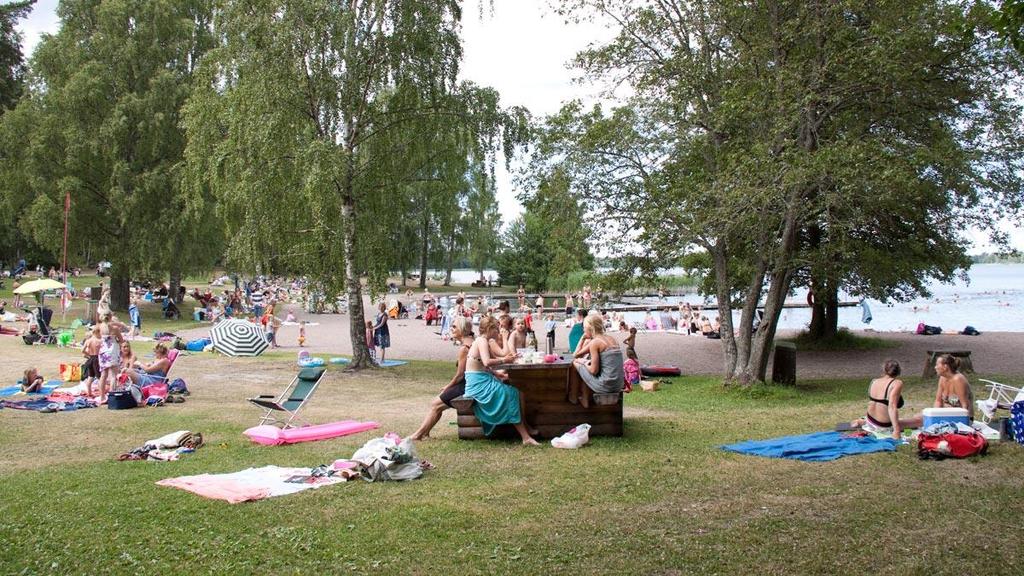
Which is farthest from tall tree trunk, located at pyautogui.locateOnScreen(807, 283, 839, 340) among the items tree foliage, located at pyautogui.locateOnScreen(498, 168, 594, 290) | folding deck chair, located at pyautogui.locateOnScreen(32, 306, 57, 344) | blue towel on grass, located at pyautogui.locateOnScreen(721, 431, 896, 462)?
folding deck chair, located at pyautogui.locateOnScreen(32, 306, 57, 344)

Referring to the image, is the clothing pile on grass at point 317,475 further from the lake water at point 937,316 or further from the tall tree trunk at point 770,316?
the lake water at point 937,316

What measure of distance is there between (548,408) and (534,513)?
301 cm

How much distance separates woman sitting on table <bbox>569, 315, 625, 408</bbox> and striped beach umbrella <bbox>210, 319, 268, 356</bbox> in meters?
11.3

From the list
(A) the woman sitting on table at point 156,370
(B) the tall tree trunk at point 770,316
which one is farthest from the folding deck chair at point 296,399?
(B) the tall tree trunk at point 770,316

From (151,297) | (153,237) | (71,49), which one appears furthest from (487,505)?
(151,297)

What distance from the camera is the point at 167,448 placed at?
8789mm

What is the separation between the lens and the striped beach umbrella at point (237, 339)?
18.0 m

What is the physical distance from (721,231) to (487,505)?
9.31 meters

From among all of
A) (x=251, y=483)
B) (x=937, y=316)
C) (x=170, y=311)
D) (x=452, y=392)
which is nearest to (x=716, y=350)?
(x=452, y=392)

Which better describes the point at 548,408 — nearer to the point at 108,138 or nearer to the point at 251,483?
the point at 251,483

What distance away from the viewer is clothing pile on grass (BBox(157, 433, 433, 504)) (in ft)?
22.5

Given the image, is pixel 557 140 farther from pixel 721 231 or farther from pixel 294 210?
pixel 294 210

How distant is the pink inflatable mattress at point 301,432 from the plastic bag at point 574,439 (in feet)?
9.08

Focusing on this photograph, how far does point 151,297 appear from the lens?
41750mm
